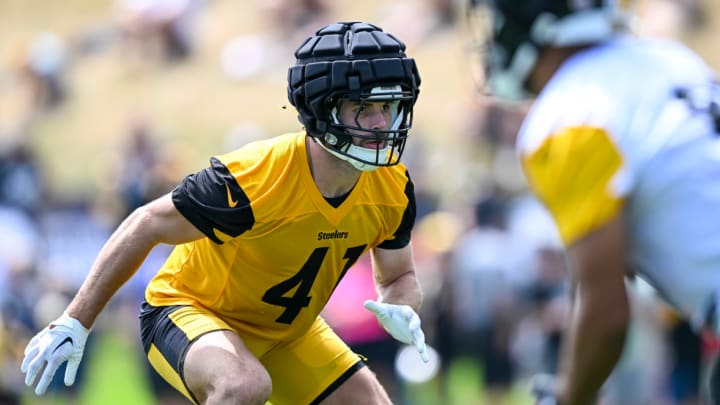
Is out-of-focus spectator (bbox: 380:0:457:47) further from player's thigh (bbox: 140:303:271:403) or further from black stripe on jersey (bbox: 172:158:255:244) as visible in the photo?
black stripe on jersey (bbox: 172:158:255:244)

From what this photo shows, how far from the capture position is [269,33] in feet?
44.5

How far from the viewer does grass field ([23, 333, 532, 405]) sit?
1020 centimetres

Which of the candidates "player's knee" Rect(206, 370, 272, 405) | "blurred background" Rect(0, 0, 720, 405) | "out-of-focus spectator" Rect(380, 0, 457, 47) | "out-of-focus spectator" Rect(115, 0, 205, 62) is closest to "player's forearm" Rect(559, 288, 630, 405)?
"player's knee" Rect(206, 370, 272, 405)

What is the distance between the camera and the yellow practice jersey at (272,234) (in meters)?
4.59

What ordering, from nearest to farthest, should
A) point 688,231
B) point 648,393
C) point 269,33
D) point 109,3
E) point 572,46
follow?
point 688,231, point 572,46, point 648,393, point 269,33, point 109,3

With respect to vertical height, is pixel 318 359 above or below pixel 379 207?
below

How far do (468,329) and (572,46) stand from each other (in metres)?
6.72

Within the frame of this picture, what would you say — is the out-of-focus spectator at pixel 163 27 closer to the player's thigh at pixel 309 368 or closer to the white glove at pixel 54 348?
the player's thigh at pixel 309 368

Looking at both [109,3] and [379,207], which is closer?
[379,207]

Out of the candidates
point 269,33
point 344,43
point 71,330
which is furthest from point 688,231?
point 269,33

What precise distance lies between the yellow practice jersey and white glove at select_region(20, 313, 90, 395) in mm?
375

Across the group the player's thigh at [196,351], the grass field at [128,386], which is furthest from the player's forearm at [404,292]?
the grass field at [128,386]

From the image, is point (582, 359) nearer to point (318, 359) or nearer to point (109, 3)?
point (318, 359)

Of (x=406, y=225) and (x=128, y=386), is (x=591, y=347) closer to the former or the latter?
(x=406, y=225)
